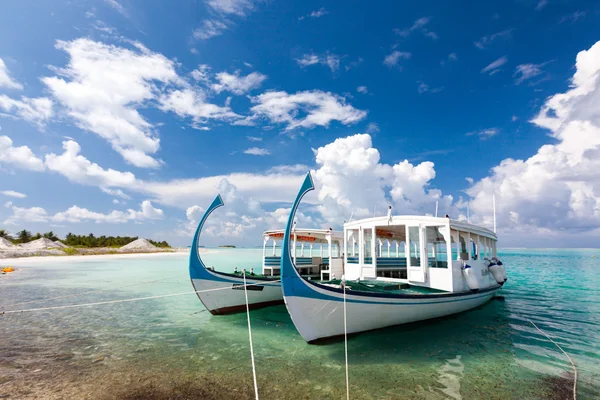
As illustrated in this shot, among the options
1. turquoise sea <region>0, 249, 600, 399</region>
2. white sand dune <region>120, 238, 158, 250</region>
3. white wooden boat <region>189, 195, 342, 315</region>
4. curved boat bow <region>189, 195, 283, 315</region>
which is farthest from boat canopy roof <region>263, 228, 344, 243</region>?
white sand dune <region>120, 238, 158, 250</region>

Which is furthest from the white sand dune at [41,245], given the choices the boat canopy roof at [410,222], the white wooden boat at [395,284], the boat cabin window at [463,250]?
the boat cabin window at [463,250]

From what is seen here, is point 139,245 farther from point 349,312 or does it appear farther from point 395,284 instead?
point 349,312

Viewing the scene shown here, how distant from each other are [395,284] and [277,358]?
625 cm

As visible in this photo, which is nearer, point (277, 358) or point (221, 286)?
point (277, 358)

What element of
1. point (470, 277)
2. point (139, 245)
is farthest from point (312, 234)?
point (139, 245)

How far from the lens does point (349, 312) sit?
30.1ft

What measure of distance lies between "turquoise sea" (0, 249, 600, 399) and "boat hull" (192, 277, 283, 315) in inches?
26.8

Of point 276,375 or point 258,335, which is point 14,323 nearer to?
point 258,335

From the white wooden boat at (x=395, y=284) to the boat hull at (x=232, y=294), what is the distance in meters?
4.14

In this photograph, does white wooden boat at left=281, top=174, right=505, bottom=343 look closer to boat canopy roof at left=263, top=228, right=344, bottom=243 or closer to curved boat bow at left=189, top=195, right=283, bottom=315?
boat canopy roof at left=263, top=228, right=344, bottom=243

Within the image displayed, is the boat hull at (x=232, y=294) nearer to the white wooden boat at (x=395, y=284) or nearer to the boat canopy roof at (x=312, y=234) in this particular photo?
the boat canopy roof at (x=312, y=234)

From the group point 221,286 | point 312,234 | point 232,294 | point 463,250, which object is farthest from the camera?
point 312,234

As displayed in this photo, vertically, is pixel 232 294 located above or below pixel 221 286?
below

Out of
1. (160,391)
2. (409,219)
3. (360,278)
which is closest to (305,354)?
(160,391)
